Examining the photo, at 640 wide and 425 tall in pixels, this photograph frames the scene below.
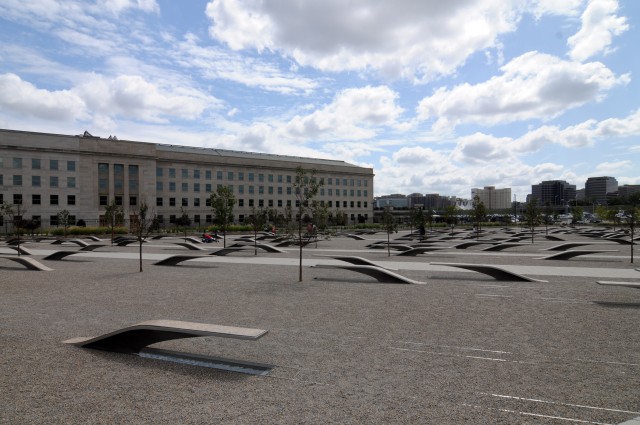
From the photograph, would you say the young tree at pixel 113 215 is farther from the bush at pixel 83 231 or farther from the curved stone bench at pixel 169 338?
the curved stone bench at pixel 169 338

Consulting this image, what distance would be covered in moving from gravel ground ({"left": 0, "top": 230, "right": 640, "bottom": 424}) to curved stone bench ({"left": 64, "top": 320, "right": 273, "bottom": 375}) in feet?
0.65

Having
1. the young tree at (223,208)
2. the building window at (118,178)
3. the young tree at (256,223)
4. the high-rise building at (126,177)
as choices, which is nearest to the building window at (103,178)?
the high-rise building at (126,177)

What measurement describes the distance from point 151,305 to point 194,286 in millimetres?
2758

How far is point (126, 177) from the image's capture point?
2594 inches

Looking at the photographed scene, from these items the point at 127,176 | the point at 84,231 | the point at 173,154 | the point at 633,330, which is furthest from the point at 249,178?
the point at 633,330

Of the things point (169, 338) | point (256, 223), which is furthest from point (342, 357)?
point (256, 223)

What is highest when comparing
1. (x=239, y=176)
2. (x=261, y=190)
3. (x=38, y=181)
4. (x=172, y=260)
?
(x=239, y=176)

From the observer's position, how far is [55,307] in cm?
976

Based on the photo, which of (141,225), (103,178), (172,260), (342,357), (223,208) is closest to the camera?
(342,357)

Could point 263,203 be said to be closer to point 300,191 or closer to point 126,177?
point 126,177

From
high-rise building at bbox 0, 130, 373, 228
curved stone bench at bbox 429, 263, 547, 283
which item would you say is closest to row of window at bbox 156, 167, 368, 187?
high-rise building at bbox 0, 130, 373, 228

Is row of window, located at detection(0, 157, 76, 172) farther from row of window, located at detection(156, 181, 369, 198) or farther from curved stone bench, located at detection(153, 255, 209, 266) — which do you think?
curved stone bench, located at detection(153, 255, 209, 266)

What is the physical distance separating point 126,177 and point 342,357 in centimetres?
6758

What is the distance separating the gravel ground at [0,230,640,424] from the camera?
454 cm
